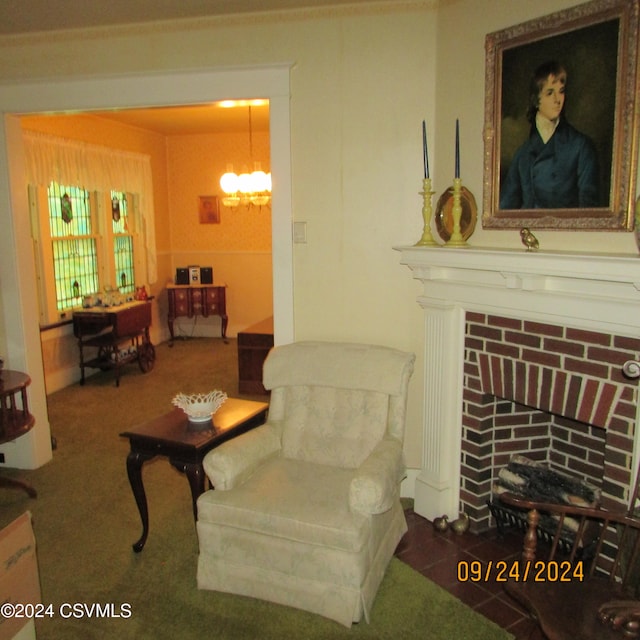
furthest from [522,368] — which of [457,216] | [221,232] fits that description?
[221,232]

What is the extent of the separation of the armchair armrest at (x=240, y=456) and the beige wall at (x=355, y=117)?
30.5 inches

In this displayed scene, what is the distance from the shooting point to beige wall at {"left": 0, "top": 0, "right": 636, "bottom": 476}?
3.10 meters

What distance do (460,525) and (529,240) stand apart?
4.84ft

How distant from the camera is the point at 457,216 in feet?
9.57

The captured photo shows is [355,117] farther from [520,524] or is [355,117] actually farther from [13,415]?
[13,415]

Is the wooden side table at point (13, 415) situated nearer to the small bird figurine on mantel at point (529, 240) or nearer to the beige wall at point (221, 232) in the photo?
the small bird figurine on mantel at point (529, 240)

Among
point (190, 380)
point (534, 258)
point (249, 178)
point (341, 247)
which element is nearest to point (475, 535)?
point (534, 258)

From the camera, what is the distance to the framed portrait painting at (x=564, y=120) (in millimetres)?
2291

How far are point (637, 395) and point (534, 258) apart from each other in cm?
66

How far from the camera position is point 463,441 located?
3111 millimetres

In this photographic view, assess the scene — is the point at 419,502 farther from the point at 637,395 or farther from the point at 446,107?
the point at 446,107

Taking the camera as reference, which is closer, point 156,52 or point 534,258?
point 534,258

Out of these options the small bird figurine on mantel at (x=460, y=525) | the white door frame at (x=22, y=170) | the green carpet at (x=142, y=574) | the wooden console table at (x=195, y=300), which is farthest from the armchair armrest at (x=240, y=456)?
the wooden console table at (x=195, y=300)

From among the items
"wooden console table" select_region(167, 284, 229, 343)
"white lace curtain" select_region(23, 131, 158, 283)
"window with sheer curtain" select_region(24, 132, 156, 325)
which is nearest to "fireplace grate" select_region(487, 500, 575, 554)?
"window with sheer curtain" select_region(24, 132, 156, 325)
